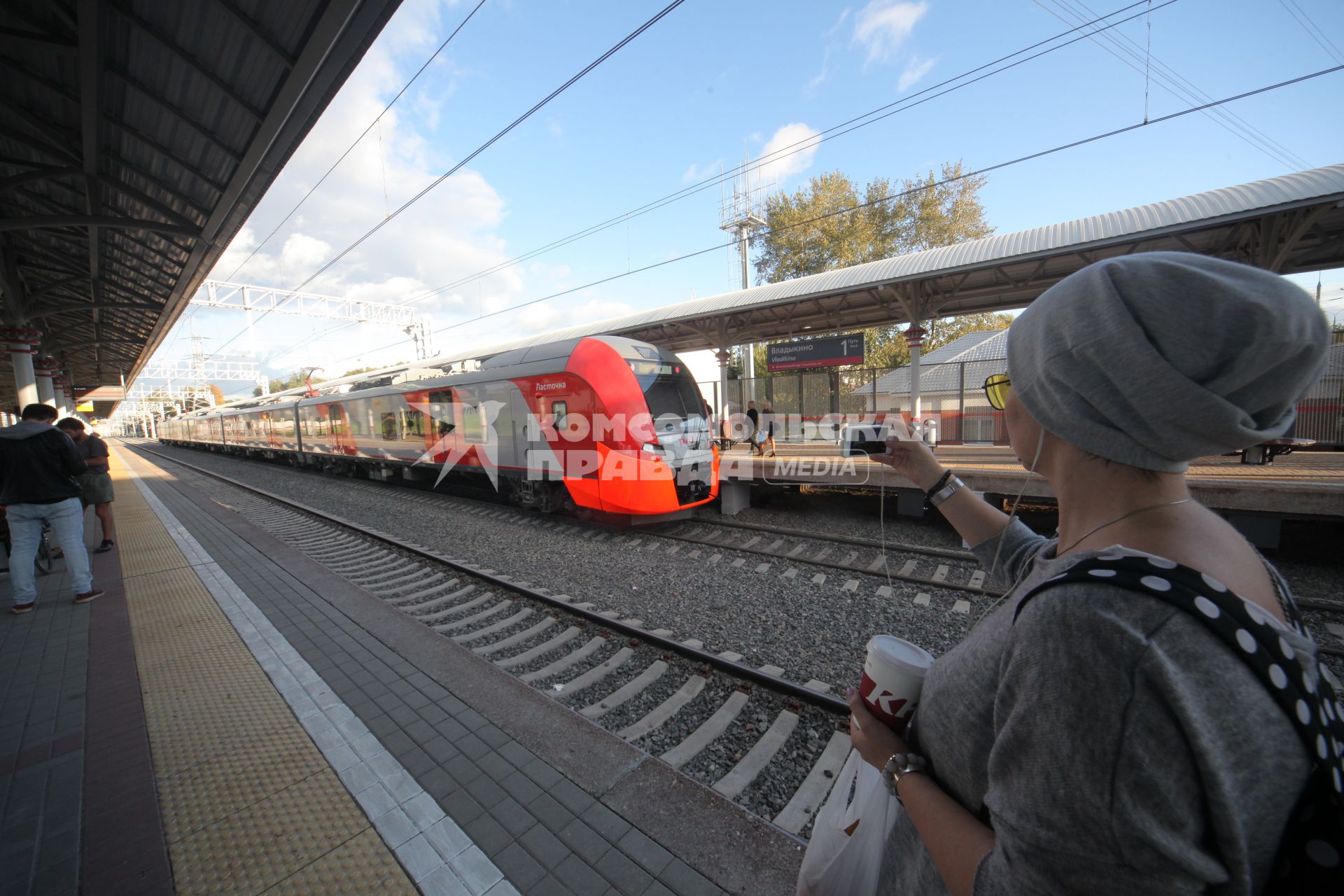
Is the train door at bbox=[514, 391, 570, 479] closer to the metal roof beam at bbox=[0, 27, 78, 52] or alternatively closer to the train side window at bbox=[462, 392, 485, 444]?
the train side window at bbox=[462, 392, 485, 444]

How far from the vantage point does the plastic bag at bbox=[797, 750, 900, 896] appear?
1.26 m

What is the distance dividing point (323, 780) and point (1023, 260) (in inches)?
433

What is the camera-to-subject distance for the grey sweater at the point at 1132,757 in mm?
633

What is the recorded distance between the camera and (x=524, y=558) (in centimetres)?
700

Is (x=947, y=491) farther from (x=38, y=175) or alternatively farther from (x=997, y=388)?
(x=38, y=175)

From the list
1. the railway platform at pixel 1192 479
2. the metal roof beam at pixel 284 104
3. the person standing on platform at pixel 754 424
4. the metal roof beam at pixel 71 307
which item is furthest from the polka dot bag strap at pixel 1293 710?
the metal roof beam at pixel 71 307

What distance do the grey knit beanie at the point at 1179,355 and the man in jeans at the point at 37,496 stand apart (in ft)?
24.1

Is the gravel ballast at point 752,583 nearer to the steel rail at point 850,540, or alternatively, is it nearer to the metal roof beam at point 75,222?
→ the steel rail at point 850,540

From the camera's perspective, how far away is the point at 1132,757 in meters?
0.66

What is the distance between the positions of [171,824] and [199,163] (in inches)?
359

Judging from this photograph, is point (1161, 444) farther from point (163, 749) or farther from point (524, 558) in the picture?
point (524, 558)

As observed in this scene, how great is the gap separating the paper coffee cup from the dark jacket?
6992 mm

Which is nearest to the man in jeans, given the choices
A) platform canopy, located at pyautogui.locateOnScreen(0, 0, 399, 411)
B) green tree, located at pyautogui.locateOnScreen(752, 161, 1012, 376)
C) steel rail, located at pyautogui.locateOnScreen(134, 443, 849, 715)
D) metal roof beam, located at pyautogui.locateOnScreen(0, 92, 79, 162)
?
steel rail, located at pyautogui.locateOnScreen(134, 443, 849, 715)

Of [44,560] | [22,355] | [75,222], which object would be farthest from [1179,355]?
[22,355]
